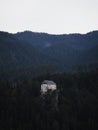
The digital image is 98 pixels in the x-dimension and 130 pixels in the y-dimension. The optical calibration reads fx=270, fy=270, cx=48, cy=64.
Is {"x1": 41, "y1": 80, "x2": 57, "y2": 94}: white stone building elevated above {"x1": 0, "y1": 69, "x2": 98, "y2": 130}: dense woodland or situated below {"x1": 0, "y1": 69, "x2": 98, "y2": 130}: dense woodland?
above

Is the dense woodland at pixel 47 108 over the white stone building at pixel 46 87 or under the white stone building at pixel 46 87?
under

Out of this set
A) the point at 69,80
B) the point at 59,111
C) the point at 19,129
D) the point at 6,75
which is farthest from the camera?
the point at 6,75

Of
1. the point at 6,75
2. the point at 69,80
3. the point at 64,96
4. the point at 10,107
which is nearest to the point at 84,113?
the point at 64,96

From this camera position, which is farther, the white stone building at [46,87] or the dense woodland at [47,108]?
the white stone building at [46,87]

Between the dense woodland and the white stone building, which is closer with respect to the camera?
the dense woodland

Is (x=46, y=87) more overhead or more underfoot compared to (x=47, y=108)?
more overhead

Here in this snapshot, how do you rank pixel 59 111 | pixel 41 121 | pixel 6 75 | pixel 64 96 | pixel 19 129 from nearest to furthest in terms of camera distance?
pixel 19 129, pixel 41 121, pixel 59 111, pixel 64 96, pixel 6 75

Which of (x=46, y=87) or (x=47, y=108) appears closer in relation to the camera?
(x=47, y=108)

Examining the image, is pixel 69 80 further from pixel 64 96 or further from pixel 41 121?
pixel 41 121
